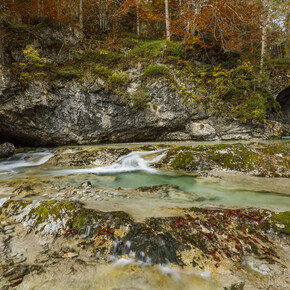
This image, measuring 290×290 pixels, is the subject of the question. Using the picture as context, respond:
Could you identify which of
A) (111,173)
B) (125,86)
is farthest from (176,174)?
(125,86)

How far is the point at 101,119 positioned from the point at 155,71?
15.3 feet

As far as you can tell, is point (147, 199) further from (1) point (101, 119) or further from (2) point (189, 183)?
(1) point (101, 119)

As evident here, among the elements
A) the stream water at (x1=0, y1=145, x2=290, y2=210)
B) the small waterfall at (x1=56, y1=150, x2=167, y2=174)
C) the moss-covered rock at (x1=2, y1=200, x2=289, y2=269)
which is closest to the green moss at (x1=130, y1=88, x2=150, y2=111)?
the stream water at (x1=0, y1=145, x2=290, y2=210)

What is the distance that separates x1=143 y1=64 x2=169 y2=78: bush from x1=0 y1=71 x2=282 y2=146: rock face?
57 cm

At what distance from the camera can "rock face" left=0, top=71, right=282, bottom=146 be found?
9.47m

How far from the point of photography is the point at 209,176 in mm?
5008

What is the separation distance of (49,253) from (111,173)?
4.18m

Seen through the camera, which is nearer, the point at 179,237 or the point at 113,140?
the point at 179,237

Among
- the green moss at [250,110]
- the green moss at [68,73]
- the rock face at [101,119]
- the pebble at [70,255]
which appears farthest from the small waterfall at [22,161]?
the green moss at [250,110]

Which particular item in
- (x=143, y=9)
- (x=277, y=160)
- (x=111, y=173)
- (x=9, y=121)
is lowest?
(x=111, y=173)

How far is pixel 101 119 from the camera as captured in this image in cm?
1050

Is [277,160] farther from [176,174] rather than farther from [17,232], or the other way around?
[17,232]

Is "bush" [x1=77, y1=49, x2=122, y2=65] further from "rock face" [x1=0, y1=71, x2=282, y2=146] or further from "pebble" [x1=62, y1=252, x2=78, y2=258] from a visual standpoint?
"pebble" [x1=62, y1=252, x2=78, y2=258]

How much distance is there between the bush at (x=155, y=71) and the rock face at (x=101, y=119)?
1.86 feet
